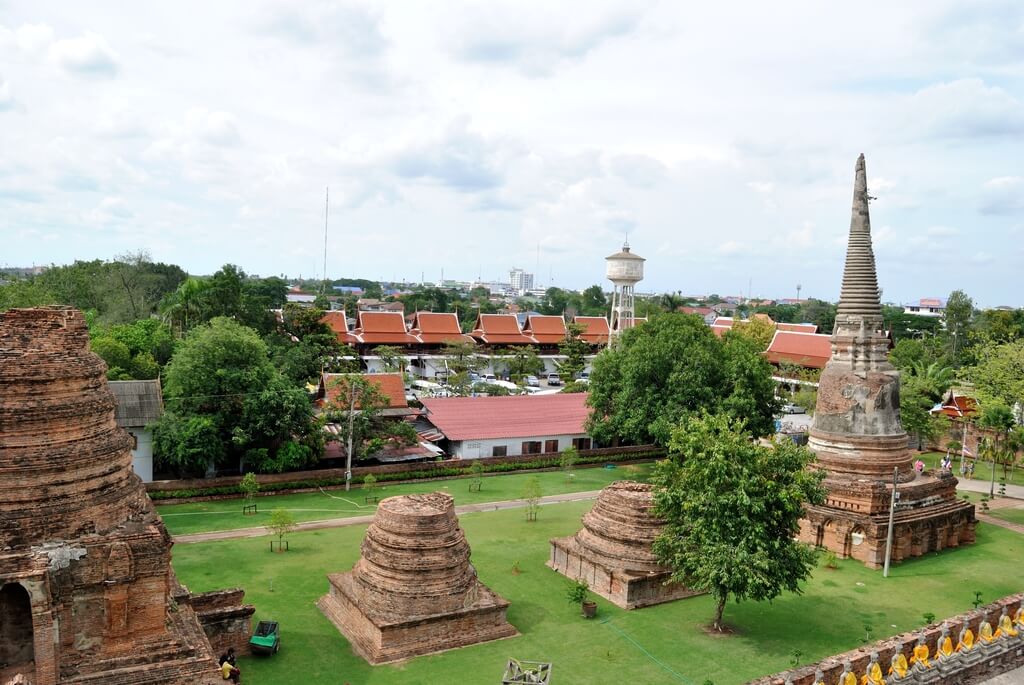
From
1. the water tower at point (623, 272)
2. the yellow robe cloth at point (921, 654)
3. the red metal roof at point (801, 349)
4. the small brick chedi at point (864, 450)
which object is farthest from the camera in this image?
the red metal roof at point (801, 349)

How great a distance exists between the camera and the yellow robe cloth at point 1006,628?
18.2 metres

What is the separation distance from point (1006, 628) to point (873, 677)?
5.40 meters

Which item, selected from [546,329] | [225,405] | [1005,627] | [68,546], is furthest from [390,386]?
[546,329]

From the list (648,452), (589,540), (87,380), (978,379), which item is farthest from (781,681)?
(978,379)

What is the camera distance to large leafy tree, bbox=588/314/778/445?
1375 inches

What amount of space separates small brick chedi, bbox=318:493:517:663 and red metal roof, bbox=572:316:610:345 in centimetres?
5819

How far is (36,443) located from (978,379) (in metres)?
43.3

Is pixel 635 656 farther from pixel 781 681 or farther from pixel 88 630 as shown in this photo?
pixel 88 630

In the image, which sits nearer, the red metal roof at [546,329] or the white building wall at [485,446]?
the white building wall at [485,446]

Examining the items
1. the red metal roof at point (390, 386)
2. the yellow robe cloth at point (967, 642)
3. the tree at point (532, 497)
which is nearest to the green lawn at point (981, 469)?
the yellow robe cloth at point (967, 642)

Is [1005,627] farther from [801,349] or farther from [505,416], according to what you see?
[801,349]

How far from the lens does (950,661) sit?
16812mm

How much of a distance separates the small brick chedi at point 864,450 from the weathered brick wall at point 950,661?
7.33 m

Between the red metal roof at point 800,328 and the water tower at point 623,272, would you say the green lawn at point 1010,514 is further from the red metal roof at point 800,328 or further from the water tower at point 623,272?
the red metal roof at point 800,328
